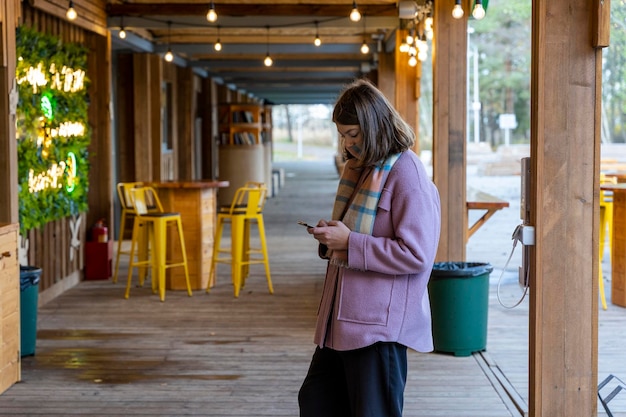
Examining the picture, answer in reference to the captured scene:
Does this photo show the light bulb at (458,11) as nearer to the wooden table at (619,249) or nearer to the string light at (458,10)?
the string light at (458,10)

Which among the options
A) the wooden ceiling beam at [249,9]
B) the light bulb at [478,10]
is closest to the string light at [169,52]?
the wooden ceiling beam at [249,9]

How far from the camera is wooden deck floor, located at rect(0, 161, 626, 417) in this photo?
4668 millimetres

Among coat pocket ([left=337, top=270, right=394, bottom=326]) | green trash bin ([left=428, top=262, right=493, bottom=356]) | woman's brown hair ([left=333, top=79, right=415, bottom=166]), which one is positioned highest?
woman's brown hair ([left=333, top=79, right=415, bottom=166])

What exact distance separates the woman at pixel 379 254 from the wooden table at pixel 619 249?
454 centimetres

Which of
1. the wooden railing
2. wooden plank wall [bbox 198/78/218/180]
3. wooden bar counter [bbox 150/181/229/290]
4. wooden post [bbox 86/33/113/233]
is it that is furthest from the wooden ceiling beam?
wooden plank wall [bbox 198/78/218/180]

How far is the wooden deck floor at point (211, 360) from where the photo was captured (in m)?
4.67

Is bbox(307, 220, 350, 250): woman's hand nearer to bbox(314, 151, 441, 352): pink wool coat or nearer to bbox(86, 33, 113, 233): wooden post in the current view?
bbox(314, 151, 441, 352): pink wool coat

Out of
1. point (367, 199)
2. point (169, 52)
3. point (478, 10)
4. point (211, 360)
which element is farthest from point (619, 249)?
point (367, 199)

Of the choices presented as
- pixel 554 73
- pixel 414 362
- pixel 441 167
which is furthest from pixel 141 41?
pixel 554 73

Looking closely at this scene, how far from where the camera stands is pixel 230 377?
520cm

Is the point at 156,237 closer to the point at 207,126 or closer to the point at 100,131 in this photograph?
the point at 100,131

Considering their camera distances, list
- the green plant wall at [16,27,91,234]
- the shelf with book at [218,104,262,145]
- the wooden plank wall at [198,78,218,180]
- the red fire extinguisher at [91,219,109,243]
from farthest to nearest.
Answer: the wooden plank wall at [198,78,218,180] < the shelf with book at [218,104,262,145] < the red fire extinguisher at [91,219,109,243] < the green plant wall at [16,27,91,234]

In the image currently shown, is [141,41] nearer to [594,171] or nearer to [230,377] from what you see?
[230,377]

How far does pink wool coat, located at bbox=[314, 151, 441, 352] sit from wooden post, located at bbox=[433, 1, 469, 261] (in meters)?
3.12
